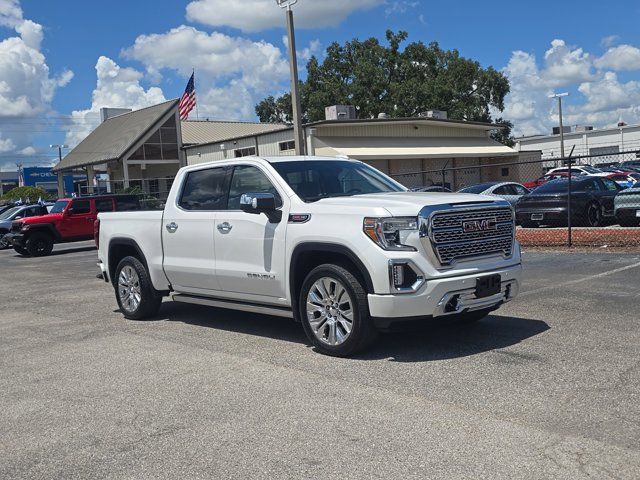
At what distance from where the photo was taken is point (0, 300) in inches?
473

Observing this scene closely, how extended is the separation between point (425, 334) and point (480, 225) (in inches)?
54.5

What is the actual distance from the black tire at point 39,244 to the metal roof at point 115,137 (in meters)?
22.8

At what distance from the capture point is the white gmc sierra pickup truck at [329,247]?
6.02 metres

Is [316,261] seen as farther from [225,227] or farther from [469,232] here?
[469,232]

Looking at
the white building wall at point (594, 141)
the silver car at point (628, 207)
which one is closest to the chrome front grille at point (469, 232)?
the silver car at point (628, 207)

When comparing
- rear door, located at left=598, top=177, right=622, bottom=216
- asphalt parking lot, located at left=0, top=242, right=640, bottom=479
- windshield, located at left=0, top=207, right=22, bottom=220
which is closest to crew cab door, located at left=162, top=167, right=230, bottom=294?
asphalt parking lot, located at left=0, top=242, right=640, bottom=479

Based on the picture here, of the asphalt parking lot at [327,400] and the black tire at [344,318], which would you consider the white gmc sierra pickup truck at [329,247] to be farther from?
the asphalt parking lot at [327,400]

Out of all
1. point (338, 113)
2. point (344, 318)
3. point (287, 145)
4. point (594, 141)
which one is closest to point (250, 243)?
point (344, 318)

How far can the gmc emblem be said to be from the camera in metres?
6.36

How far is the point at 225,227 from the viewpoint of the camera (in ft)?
24.5

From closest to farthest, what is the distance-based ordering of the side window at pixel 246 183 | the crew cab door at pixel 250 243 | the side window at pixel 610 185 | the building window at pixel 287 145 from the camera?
the crew cab door at pixel 250 243
the side window at pixel 246 183
the side window at pixel 610 185
the building window at pixel 287 145

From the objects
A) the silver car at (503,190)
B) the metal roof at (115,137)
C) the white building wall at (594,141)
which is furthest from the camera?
the white building wall at (594,141)

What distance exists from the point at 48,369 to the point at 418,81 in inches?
2190

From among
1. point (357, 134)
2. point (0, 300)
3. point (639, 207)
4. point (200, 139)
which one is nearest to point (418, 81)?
point (200, 139)
